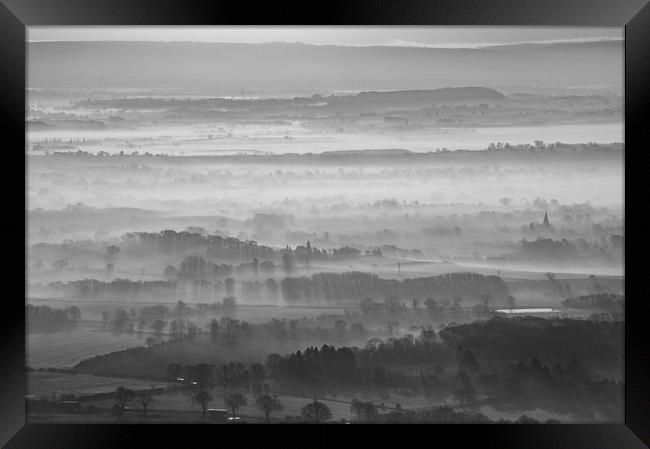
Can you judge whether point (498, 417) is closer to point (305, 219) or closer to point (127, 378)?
point (305, 219)

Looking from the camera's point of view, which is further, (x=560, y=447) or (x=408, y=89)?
(x=408, y=89)

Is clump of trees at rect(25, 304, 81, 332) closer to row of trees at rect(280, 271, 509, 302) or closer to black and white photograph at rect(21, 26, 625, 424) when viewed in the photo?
black and white photograph at rect(21, 26, 625, 424)

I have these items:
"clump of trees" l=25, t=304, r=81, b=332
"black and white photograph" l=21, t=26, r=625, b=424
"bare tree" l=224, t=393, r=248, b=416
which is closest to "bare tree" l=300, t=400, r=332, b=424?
"black and white photograph" l=21, t=26, r=625, b=424

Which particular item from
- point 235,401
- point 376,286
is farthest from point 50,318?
point 376,286

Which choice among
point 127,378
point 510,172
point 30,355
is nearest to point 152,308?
point 127,378

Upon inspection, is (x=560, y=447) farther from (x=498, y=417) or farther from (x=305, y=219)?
(x=305, y=219)

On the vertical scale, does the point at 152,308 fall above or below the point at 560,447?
above

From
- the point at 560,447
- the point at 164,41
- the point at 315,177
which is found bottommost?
the point at 560,447
